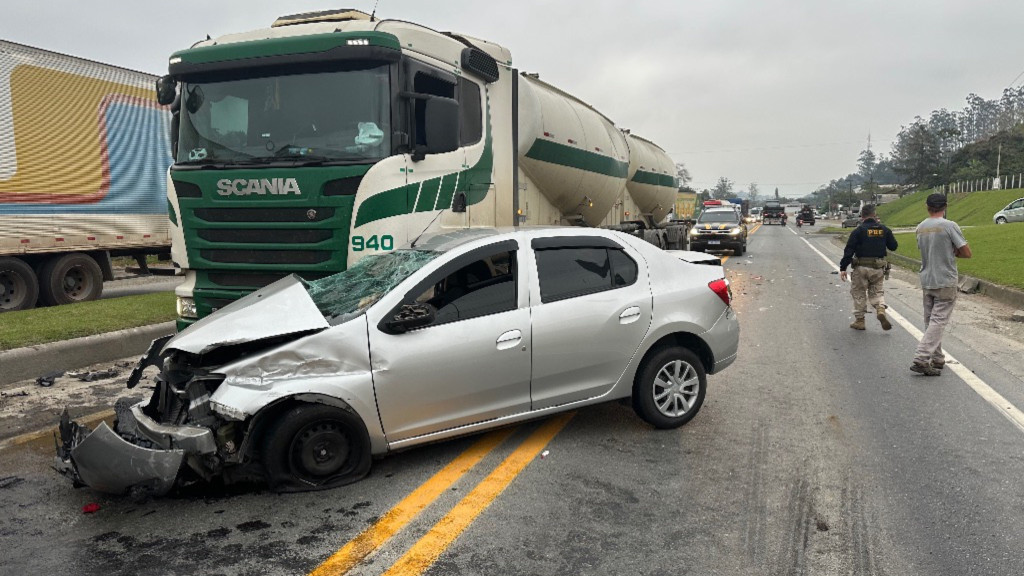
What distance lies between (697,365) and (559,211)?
16.7 feet

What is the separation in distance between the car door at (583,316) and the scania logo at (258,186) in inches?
97.5

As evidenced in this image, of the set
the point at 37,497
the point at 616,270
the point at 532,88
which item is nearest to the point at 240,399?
the point at 37,497

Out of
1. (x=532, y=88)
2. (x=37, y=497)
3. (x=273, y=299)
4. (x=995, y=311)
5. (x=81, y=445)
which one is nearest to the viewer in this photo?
(x=81, y=445)

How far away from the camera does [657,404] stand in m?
5.12

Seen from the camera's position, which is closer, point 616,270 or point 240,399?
point 240,399

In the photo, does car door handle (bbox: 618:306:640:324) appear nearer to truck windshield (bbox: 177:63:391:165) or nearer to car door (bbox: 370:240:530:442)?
car door (bbox: 370:240:530:442)

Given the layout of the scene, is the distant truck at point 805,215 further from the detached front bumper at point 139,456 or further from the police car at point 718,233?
the detached front bumper at point 139,456

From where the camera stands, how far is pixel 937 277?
22.9 feet

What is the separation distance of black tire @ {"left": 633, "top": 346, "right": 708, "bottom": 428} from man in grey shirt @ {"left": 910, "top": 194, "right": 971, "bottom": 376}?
9.95 ft

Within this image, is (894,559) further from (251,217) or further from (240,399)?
(251,217)

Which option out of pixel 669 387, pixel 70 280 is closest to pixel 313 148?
pixel 669 387

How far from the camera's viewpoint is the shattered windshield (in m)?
4.38

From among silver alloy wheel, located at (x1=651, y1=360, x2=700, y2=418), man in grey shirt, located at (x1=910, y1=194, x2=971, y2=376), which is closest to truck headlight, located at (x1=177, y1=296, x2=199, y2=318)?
silver alloy wheel, located at (x1=651, y1=360, x2=700, y2=418)

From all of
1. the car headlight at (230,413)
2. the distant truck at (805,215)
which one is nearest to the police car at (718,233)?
the car headlight at (230,413)
